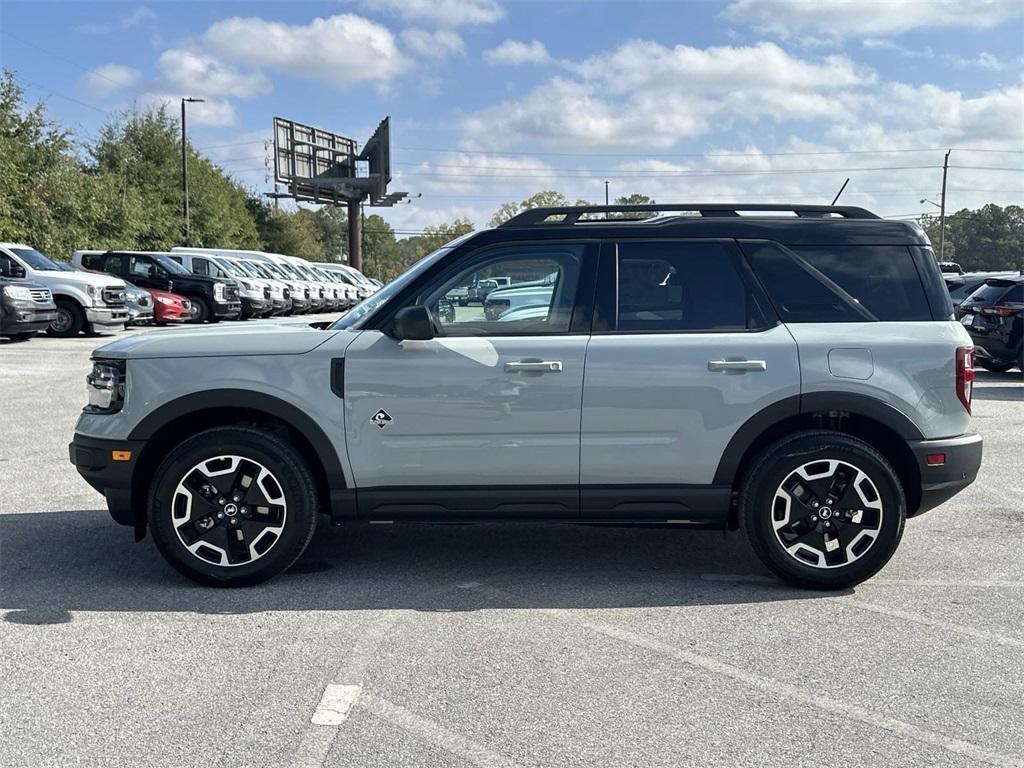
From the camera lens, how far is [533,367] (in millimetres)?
4828

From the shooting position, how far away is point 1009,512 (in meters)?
6.70

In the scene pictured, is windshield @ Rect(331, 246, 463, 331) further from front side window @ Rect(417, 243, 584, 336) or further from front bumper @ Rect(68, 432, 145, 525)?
front bumper @ Rect(68, 432, 145, 525)

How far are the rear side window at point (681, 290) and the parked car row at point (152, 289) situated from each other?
16.1m

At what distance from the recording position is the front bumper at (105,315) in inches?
797

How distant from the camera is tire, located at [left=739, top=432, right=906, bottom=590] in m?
4.90

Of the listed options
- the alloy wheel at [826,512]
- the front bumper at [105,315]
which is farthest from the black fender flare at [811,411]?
the front bumper at [105,315]

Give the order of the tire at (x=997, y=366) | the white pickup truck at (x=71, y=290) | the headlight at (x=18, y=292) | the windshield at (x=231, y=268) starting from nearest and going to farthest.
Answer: the tire at (x=997, y=366) → the headlight at (x=18, y=292) → the white pickup truck at (x=71, y=290) → the windshield at (x=231, y=268)

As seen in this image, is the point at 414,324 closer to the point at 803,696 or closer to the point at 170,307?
the point at 803,696

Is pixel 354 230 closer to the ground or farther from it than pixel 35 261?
farther from it

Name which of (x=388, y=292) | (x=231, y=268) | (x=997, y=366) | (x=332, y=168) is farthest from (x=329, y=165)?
(x=388, y=292)

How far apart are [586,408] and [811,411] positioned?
3.70ft

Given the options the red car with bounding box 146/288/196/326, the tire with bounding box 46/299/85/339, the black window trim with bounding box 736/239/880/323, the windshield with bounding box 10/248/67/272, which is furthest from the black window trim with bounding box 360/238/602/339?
the red car with bounding box 146/288/196/326

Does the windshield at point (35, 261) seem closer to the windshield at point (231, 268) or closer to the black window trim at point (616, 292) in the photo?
the windshield at point (231, 268)

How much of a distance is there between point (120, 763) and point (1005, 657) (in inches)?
136
